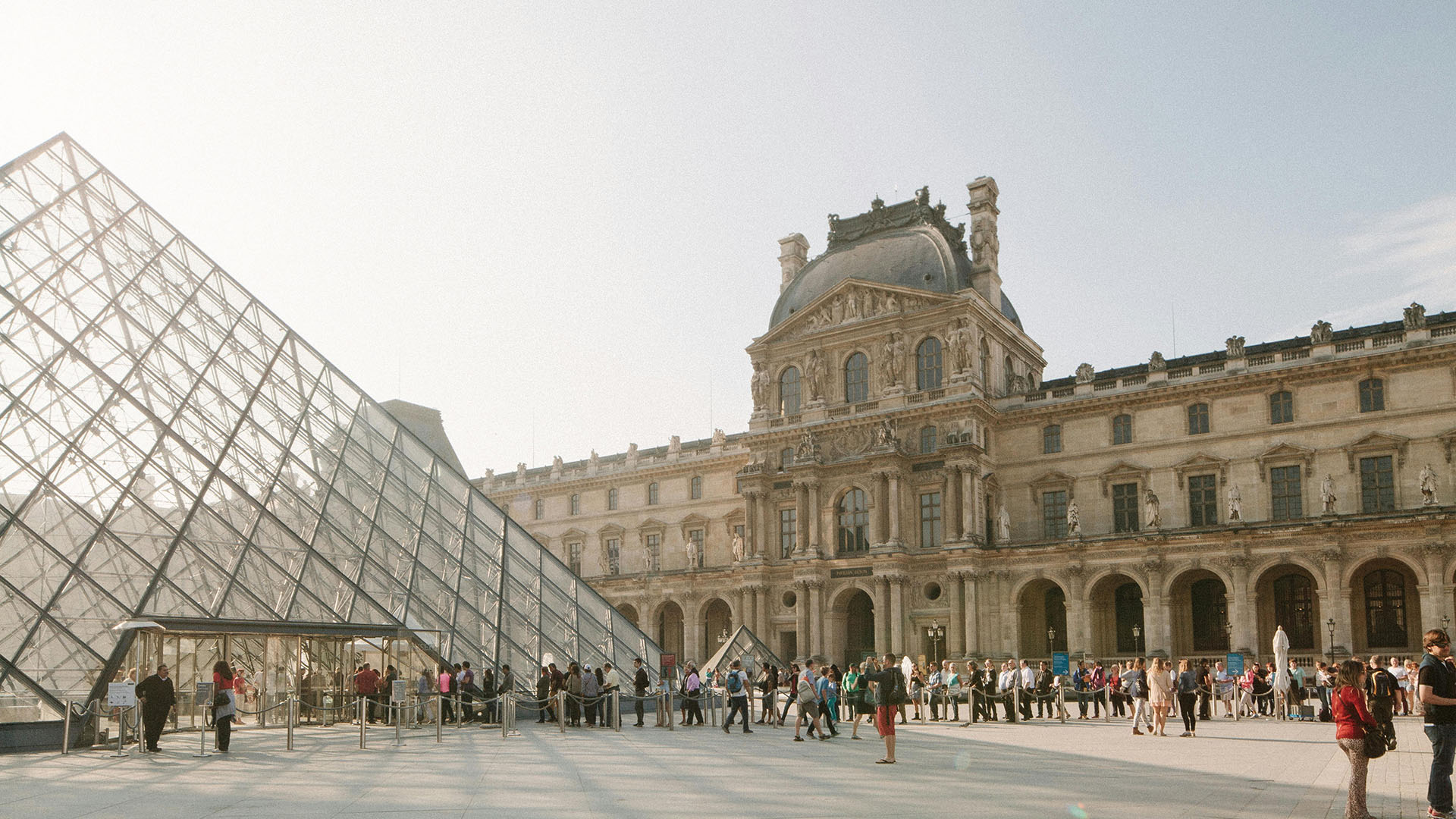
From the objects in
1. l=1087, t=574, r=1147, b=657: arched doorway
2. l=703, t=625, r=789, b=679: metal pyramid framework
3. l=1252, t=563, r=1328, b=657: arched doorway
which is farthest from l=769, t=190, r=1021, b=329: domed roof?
l=703, t=625, r=789, b=679: metal pyramid framework

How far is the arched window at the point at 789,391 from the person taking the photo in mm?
49438

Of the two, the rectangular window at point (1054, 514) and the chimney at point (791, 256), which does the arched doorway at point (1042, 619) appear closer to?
the rectangular window at point (1054, 514)

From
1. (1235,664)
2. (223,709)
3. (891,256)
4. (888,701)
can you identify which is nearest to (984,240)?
(891,256)

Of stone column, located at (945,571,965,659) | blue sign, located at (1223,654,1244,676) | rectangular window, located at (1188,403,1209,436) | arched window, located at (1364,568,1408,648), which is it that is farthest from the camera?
stone column, located at (945,571,965,659)

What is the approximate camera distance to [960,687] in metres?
27.4

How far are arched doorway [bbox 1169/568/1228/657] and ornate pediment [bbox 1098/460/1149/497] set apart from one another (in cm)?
380

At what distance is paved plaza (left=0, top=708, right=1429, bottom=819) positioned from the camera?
9734 mm

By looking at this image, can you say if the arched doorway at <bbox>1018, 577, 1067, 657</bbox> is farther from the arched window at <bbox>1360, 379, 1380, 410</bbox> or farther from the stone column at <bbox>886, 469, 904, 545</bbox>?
the arched window at <bbox>1360, 379, 1380, 410</bbox>

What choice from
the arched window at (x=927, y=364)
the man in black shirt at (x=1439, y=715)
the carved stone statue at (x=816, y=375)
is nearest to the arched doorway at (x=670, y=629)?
the carved stone statue at (x=816, y=375)

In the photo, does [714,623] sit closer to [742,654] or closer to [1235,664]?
[742,654]

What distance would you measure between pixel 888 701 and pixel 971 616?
29310mm

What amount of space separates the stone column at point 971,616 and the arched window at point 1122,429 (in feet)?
23.8

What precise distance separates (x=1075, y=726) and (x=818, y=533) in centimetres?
2488

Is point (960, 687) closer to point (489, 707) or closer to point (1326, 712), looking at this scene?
point (489, 707)
